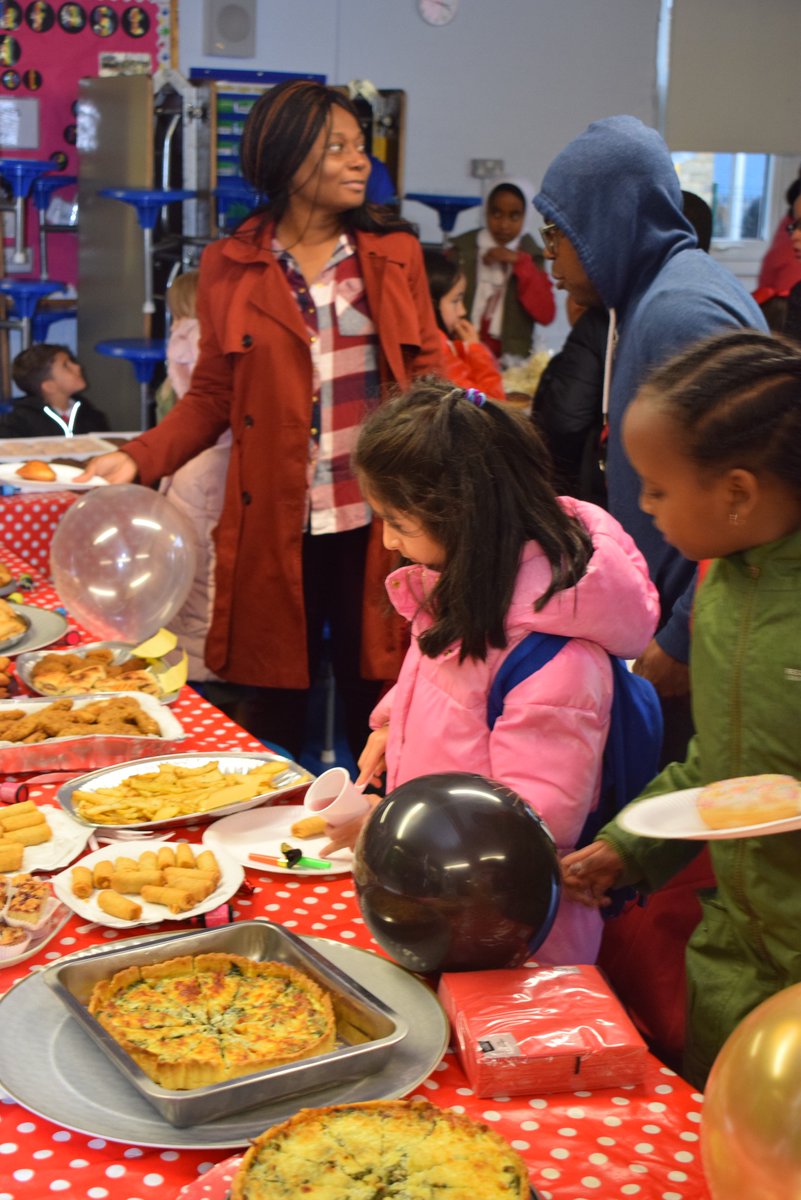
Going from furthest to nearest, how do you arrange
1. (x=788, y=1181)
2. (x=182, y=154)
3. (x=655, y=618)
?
1. (x=182, y=154)
2. (x=655, y=618)
3. (x=788, y=1181)

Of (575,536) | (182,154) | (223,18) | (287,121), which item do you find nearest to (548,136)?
(223,18)

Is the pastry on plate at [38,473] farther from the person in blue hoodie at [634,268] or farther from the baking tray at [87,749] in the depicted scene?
the person in blue hoodie at [634,268]

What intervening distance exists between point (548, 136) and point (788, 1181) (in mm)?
7666

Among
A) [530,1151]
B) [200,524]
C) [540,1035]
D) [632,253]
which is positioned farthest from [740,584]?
[200,524]

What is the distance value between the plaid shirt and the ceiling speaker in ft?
15.5

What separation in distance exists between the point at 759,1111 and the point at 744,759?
0.58 meters

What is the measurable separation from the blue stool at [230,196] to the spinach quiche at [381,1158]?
16.5ft

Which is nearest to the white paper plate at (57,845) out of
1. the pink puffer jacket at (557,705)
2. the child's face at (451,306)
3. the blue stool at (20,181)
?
the pink puffer jacket at (557,705)

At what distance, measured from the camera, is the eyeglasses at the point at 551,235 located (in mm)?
2241

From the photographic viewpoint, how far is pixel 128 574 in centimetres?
253

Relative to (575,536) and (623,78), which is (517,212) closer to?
(623,78)

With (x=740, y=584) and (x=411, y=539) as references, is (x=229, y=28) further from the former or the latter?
(x=740, y=584)

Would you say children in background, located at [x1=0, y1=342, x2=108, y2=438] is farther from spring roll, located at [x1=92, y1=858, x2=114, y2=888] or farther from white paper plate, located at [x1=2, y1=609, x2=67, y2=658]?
spring roll, located at [x1=92, y1=858, x2=114, y2=888]

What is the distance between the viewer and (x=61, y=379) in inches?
217
